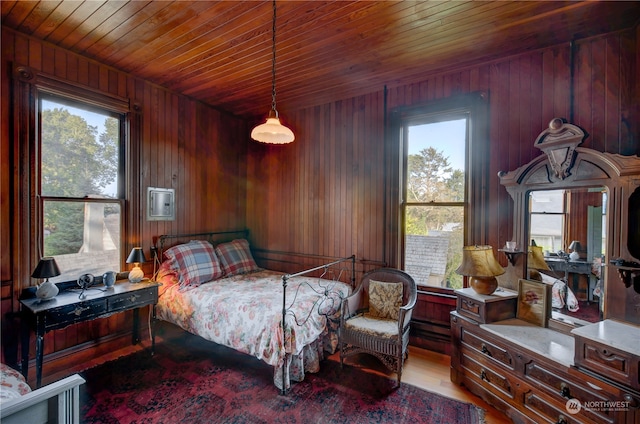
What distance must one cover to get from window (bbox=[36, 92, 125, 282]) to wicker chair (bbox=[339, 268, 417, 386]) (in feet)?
8.22

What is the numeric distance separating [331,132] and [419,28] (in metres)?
1.66

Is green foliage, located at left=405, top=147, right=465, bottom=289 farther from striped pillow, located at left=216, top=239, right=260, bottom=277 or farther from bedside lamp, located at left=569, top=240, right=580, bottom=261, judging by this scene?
striped pillow, located at left=216, top=239, right=260, bottom=277

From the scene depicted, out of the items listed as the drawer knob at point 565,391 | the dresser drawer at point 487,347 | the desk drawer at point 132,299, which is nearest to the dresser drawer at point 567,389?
the drawer knob at point 565,391

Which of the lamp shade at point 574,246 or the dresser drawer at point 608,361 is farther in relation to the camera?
the lamp shade at point 574,246

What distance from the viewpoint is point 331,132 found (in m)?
3.75

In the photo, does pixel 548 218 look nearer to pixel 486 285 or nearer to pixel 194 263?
pixel 486 285

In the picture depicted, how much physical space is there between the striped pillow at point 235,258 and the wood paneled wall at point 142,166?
1.20ft

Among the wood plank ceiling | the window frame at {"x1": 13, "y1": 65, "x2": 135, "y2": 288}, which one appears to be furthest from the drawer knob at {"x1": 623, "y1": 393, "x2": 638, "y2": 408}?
the window frame at {"x1": 13, "y1": 65, "x2": 135, "y2": 288}

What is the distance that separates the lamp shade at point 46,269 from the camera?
2.25 m

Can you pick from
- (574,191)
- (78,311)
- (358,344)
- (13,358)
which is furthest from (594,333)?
(13,358)

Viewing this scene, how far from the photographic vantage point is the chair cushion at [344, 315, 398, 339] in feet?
8.21

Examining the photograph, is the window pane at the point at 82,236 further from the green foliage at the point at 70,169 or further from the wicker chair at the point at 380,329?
the wicker chair at the point at 380,329

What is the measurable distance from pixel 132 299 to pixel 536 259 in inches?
141

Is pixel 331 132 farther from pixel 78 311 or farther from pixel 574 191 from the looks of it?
pixel 78 311
